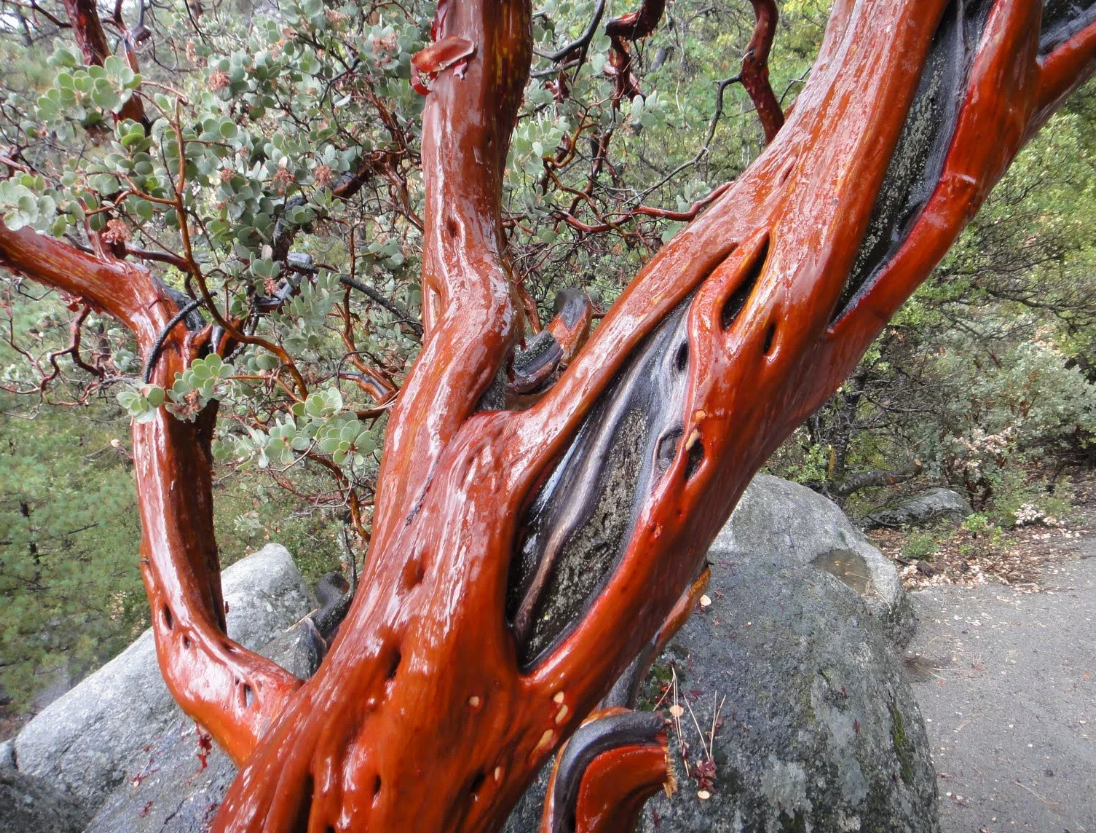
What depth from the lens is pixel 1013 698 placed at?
200 inches

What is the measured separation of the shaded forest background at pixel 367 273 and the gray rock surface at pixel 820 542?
2228 mm

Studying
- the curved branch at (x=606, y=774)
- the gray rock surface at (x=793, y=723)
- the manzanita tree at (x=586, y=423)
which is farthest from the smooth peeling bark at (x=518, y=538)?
the gray rock surface at (x=793, y=723)

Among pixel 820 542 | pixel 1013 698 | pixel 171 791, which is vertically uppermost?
pixel 820 542

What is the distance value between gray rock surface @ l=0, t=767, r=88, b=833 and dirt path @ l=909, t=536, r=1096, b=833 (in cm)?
515

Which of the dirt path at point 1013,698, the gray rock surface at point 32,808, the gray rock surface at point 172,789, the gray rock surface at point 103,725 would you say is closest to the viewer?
the gray rock surface at point 172,789

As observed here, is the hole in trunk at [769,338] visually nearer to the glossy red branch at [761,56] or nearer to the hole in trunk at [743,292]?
the hole in trunk at [743,292]

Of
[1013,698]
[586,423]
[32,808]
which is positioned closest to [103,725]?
[32,808]

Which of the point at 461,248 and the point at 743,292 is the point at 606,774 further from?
the point at 461,248

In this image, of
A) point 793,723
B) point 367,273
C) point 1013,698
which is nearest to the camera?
point 367,273

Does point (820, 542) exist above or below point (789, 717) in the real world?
above

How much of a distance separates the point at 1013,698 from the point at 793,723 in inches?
162

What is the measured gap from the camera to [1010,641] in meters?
5.82

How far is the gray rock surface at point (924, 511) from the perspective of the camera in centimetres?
818

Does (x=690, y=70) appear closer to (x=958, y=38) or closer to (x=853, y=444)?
(x=853, y=444)
